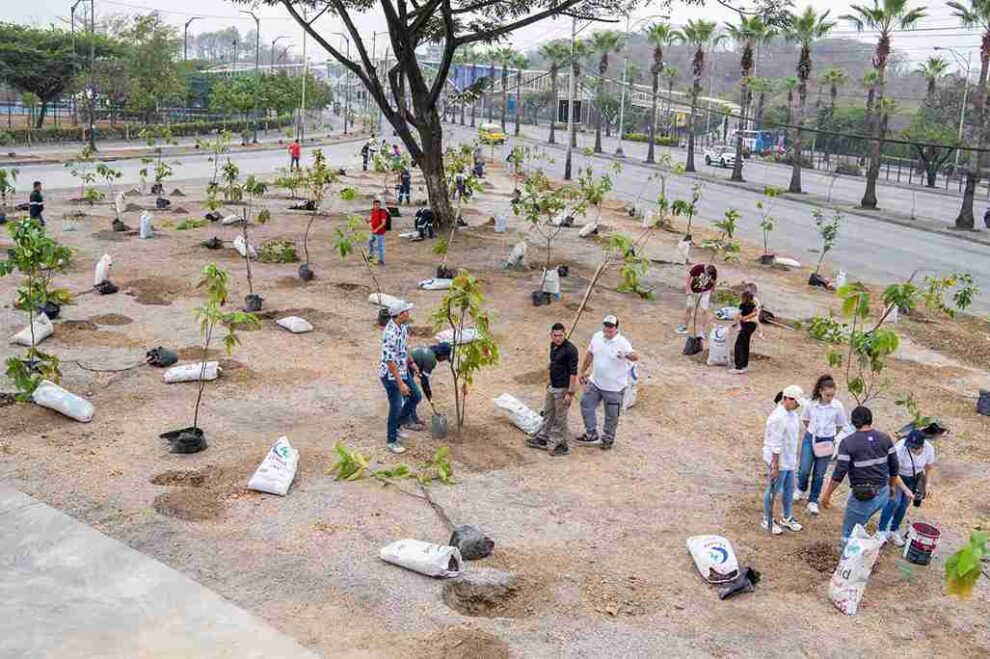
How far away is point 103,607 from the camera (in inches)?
282

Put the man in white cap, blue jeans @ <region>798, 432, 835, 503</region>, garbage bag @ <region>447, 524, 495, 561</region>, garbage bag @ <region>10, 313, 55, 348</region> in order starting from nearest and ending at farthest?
garbage bag @ <region>447, 524, 495, 561</region>, blue jeans @ <region>798, 432, 835, 503</region>, the man in white cap, garbage bag @ <region>10, 313, 55, 348</region>

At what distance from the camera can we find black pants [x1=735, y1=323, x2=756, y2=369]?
1405 cm

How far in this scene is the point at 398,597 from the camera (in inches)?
293

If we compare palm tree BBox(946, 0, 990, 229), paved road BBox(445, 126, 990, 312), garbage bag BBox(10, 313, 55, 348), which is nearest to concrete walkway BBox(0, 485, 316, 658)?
garbage bag BBox(10, 313, 55, 348)

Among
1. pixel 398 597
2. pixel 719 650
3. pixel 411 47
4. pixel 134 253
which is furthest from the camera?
pixel 411 47

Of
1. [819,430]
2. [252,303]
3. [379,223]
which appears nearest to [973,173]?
[379,223]

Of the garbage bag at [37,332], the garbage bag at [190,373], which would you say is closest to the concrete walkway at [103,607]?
the garbage bag at [190,373]

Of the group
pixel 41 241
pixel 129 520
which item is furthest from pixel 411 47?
pixel 129 520

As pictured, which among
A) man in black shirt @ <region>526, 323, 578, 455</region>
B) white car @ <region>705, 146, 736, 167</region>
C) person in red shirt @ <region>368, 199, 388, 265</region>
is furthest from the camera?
white car @ <region>705, 146, 736, 167</region>

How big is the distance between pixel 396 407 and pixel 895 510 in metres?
5.09

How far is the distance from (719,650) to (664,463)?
154 inches

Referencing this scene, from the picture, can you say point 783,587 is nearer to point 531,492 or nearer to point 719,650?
point 719,650

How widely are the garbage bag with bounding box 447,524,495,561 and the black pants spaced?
7.10 metres

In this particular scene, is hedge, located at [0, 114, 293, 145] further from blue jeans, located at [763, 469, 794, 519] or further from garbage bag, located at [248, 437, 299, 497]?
blue jeans, located at [763, 469, 794, 519]
